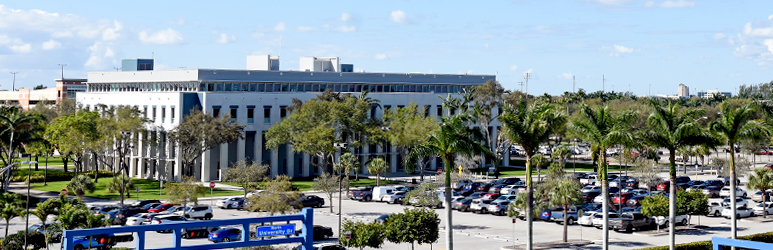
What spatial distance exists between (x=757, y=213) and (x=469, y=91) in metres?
46.5

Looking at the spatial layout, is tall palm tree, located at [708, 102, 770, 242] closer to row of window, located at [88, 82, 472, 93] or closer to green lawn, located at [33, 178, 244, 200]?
green lawn, located at [33, 178, 244, 200]

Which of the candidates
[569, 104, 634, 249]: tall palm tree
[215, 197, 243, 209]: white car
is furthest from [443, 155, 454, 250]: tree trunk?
[215, 197, 243, 209]: white car

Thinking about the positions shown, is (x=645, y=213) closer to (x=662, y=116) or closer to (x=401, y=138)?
(x=662, y=116)

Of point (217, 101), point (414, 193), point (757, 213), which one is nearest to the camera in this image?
point (414, 193)

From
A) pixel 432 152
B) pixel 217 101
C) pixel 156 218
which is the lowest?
pixel 156 218

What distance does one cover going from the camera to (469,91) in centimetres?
10406

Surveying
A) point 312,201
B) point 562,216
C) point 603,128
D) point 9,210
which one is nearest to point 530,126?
point 603,128

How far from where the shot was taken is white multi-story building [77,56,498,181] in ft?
291

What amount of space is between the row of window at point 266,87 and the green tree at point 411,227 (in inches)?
2182

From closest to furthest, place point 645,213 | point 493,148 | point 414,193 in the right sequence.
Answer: point 645,213 < point 414,193 < point 493,148

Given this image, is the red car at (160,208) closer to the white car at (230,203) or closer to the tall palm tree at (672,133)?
the white car at (230,203)

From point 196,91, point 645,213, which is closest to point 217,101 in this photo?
point 196,91

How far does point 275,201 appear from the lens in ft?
163

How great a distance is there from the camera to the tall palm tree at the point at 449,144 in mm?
38156
